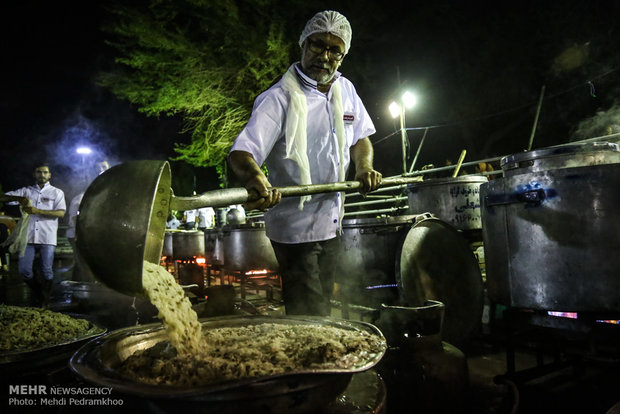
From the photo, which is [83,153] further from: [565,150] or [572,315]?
[572,315]

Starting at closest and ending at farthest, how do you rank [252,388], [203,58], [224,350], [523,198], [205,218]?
[252,388] → [224,350] → [523,198] → [205,218] → [203,58]

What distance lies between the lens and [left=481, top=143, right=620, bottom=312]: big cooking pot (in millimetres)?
2570

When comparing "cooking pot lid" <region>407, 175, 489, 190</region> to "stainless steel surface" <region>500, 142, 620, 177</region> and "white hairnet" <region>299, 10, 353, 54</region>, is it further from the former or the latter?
"white hairnet" <region>299, 10, 353, 54</region>

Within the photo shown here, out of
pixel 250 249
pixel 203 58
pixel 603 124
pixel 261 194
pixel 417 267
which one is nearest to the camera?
pixel 261 194

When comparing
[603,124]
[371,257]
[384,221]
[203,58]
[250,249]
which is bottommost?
[371,257]

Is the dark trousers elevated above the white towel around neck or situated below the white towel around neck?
below

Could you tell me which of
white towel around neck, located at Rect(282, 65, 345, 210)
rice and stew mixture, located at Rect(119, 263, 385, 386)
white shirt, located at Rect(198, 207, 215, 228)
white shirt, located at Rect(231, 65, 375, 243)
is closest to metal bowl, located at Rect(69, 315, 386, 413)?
rice and stew mixture, located at Rect(119, 263, 385, 386)

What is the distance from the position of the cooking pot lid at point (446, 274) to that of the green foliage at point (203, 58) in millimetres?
10496

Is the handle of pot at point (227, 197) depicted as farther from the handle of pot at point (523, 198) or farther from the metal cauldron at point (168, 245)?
the metal cauldron at point (168, 245)

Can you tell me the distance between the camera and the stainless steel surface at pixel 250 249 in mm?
6598

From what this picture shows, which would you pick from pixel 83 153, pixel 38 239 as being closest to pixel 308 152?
pixel 38 239

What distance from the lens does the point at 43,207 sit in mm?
7852

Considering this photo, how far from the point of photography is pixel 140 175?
1.62 meters

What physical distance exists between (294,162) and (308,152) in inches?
6.5
